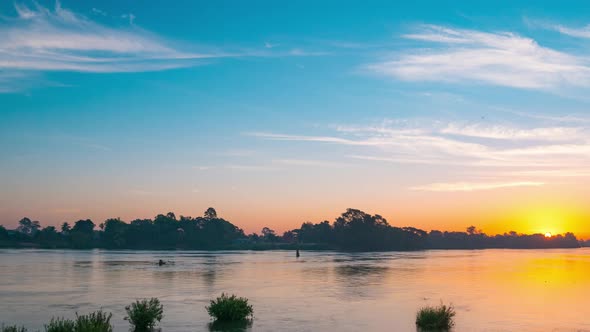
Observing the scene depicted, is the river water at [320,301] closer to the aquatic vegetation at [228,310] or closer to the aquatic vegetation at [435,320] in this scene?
the aquatic vegetation at [435,320]

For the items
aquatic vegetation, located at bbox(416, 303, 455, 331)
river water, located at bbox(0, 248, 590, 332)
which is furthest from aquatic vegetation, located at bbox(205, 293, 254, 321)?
aquatic vegetation, located at bbox(416, 303, 455, 331)

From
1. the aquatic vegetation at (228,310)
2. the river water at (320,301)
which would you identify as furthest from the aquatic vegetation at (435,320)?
the aquatic vegetation at (228,310)

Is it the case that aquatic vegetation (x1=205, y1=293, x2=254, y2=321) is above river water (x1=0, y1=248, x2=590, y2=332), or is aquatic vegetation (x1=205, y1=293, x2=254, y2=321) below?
above

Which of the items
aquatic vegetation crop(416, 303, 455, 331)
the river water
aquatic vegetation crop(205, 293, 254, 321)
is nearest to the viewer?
aquatic vegetation crop(416, 303, 455, 331)

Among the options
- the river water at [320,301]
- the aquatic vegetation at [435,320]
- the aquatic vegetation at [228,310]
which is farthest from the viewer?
the river water at [320,301]

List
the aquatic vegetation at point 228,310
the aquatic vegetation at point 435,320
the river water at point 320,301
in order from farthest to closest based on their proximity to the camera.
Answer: the river water at point 320,301, the aquatic vegetation at point 228,310, the aquatic vegetation at point 435,320

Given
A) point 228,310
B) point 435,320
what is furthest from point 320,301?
point 435,320

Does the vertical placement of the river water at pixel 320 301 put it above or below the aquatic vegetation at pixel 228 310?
below

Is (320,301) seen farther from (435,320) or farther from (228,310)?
(435,320)

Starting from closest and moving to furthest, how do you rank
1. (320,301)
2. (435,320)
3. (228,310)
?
(435,320)
(228,310)
(320,301)

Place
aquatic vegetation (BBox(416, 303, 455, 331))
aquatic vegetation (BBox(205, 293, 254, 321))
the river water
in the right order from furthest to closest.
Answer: the river water → aquatic vegetation (BBox(205, 293, 254, 321)) → aquatic vegetation (BBox(416, 303, 455, 331))

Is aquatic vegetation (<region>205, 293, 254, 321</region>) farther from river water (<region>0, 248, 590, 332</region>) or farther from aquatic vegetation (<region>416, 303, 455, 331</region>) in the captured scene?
aquatic vegetation (<region>416, 303, 455, 331</region>)

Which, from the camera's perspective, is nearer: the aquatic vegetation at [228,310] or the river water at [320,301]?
the aquatic vegetation at [228,310]

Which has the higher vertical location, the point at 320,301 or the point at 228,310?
the point at 228,310
